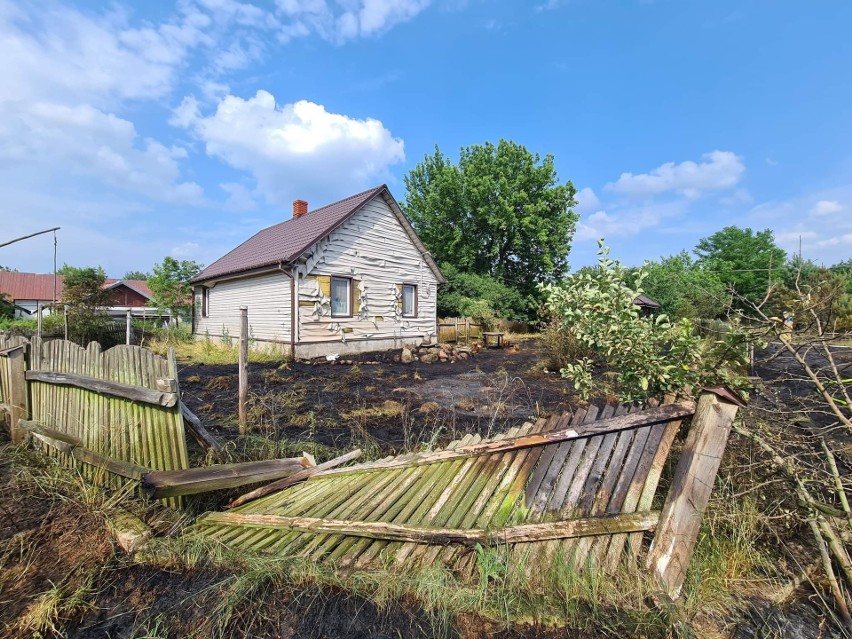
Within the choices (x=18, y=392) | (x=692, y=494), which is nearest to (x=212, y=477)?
(x=692, y=494)

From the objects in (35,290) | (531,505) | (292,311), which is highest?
(35,290)

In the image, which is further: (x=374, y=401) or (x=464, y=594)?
(x=374, y=401)

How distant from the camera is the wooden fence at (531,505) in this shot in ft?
6.72

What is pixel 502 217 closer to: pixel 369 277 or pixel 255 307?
pixel 369 277

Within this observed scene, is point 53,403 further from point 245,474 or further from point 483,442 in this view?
point 483,442

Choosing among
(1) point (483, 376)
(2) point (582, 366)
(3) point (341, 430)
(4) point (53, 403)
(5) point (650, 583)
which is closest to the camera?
(5) point (650, 583)

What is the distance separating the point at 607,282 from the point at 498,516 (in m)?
1.71

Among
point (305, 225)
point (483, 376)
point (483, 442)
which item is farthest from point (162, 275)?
point (483, 442)

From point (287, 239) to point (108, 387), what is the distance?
1290 centimetres

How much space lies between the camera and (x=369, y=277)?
49.5 feet

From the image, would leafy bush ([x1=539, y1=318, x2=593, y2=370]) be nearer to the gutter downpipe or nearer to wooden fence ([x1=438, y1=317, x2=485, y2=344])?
the gutter downpipe

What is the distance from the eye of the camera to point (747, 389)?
243 centimetres

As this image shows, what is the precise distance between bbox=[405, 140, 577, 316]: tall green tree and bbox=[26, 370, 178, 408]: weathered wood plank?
27.9m

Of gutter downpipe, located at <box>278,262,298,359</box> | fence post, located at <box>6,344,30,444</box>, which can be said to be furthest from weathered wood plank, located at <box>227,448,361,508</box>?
gutter downpipe, located at <box>278,262,298,359</box>
